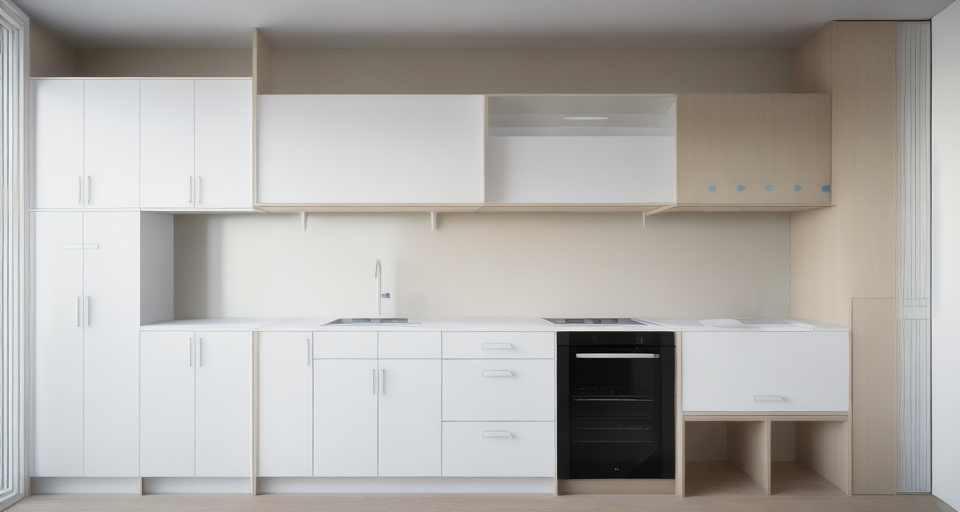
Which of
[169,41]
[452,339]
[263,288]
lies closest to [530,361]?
[452,339]

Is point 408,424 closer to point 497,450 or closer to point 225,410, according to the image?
point 497,450

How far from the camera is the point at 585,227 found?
3875 millimetres

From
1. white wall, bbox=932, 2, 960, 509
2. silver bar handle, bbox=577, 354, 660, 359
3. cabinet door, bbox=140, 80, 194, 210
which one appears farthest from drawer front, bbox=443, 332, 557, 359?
white wall, bbox=932, 2, 960, 509

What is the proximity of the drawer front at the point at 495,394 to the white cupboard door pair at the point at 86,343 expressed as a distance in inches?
65.2

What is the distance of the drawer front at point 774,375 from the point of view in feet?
10.7

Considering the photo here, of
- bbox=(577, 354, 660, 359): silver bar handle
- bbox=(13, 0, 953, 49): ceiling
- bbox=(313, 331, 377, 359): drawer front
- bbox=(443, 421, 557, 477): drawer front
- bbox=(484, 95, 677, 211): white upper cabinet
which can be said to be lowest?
bbox=(443, 421, 557, 477): drawer front

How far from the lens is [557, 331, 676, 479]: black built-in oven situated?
10.8ft

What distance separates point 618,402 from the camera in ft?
10.8

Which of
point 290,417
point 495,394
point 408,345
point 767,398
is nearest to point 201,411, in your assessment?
point 290,417

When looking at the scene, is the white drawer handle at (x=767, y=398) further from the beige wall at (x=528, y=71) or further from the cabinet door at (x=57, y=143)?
the cabinet door at (x=57, y=143)

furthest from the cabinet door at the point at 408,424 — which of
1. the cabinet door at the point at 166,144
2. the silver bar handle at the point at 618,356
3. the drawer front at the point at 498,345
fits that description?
the cabinet door at the point at 166,144

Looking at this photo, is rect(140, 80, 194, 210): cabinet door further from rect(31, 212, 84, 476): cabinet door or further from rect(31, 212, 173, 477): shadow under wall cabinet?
rect(31, 212, 84, 476): cabinet door

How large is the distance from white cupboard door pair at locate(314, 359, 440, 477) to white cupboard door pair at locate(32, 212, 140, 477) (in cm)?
101

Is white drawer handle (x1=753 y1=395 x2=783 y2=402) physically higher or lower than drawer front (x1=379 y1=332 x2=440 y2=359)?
lower
